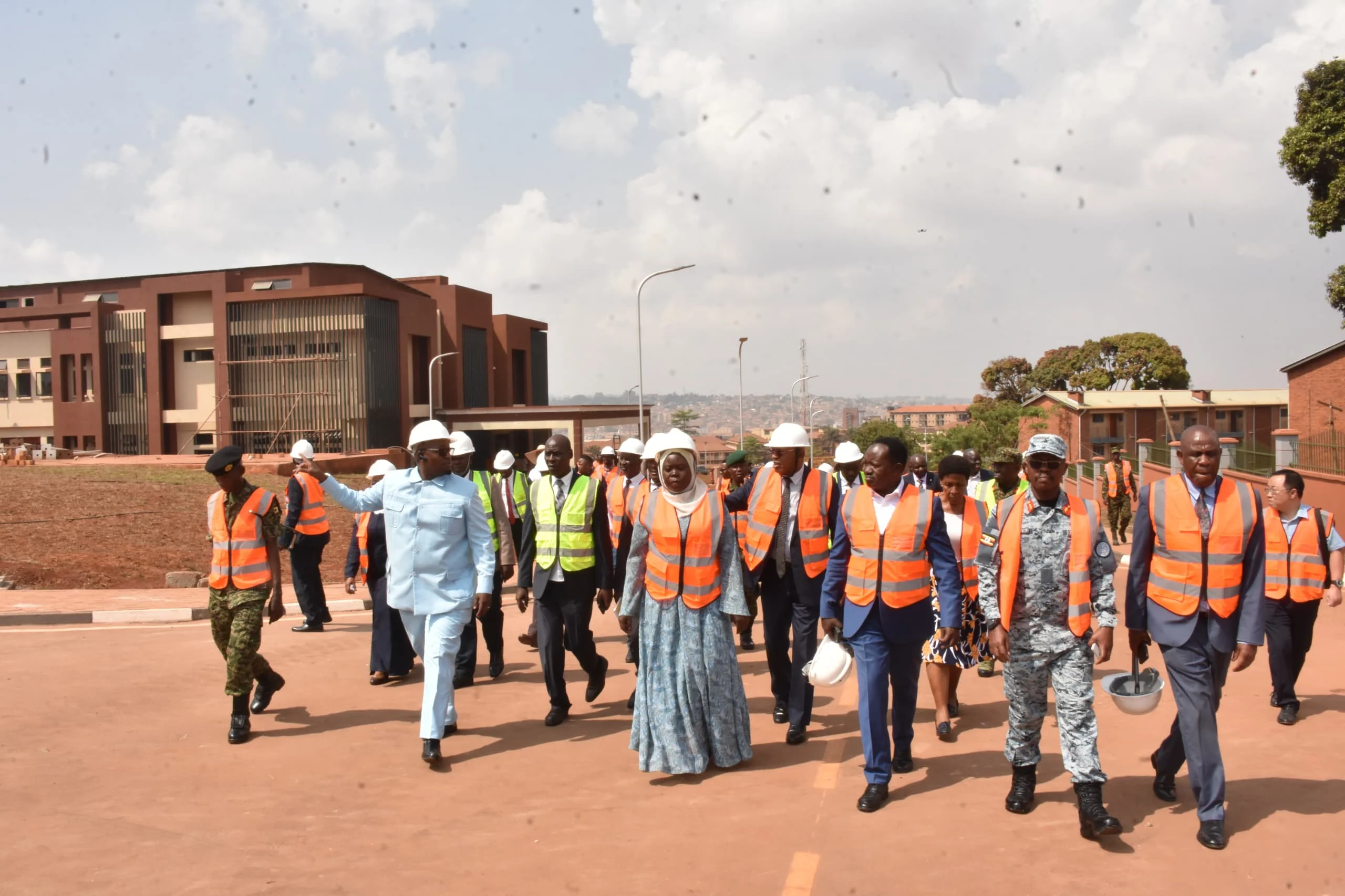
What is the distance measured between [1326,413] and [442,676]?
32.7m

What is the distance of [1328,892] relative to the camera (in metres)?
4.05

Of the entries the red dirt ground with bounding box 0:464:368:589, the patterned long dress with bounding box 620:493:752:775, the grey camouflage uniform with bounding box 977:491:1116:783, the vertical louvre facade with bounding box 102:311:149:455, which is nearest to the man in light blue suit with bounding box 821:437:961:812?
the grey camouflage uniform with bounding box 977:491:1116:783

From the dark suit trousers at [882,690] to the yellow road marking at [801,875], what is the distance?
0.77 metres

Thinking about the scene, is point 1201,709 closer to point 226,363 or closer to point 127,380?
point 226,363

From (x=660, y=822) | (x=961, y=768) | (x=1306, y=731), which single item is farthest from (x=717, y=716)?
(x=1306, y=731)

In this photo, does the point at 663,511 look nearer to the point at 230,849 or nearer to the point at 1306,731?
the point at 230,849

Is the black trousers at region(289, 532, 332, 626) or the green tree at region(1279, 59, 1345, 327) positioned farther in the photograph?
the green tree at region(1279, 59, 1345, 327)

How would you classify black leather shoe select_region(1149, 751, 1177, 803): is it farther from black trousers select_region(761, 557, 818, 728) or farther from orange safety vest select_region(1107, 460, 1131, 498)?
orange safety vest select_region(1107, 460, 1131, 498)

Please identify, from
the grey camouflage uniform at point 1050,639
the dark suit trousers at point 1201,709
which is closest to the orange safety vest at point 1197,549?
the dark suit trousers at point 1201,709

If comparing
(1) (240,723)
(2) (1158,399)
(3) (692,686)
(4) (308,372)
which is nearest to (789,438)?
(3) (692,686)

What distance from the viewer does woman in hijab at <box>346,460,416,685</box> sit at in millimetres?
8141

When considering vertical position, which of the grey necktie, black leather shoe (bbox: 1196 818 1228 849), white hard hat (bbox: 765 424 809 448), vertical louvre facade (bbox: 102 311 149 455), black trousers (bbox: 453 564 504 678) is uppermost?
vertical louvre facade (bbox: 102 311 149 455)

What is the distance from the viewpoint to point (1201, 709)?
4.71 meters

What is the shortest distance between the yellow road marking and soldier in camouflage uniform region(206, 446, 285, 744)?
3.59 m
